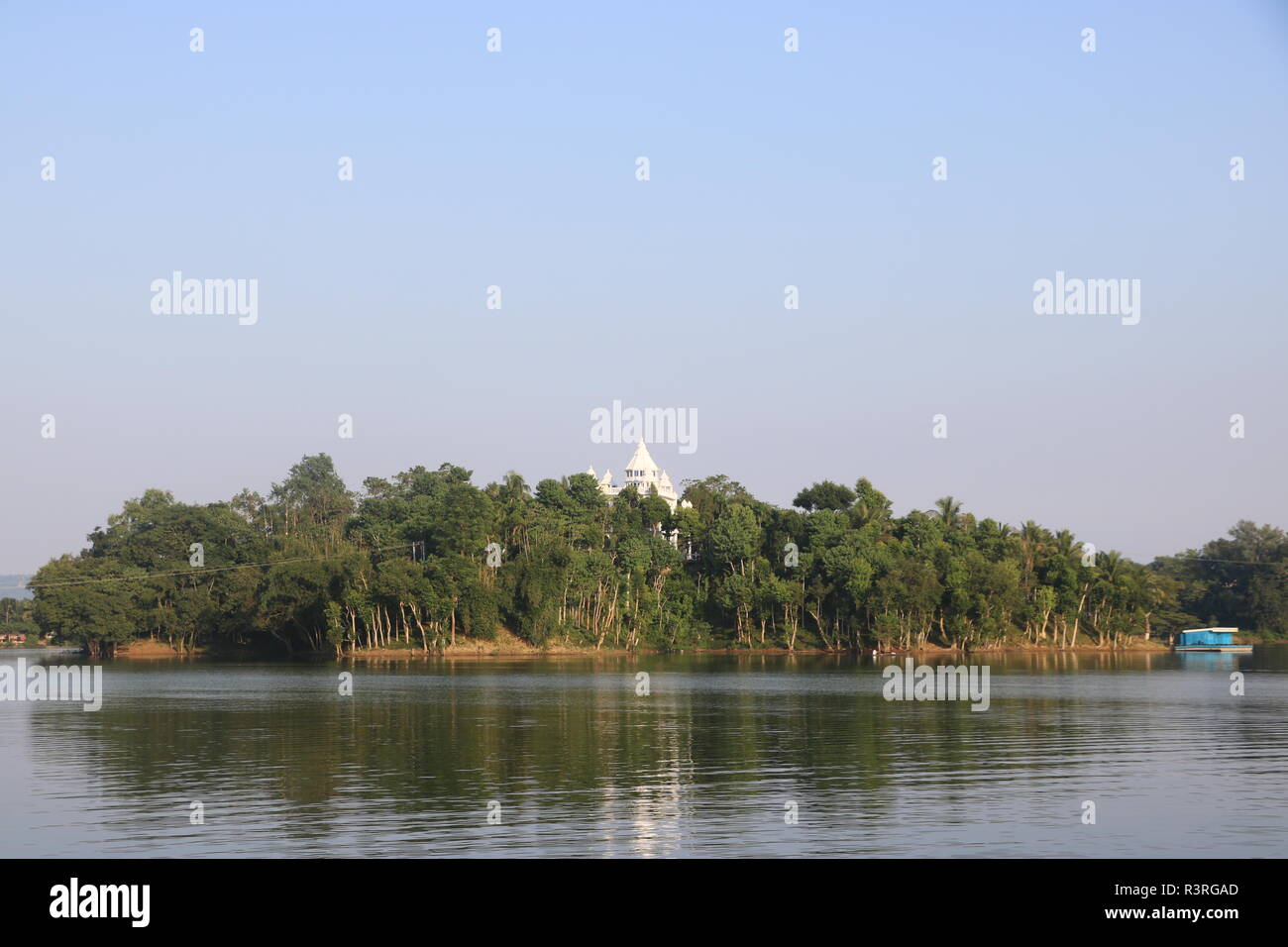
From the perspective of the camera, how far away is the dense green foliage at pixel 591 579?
119 metres

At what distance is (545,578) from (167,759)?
77.8 m

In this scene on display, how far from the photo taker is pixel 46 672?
94125 millimetres

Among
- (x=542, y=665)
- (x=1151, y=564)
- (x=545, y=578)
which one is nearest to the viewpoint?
(x=542, y=665)

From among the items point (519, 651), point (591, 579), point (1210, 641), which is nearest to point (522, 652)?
point (519, 651)

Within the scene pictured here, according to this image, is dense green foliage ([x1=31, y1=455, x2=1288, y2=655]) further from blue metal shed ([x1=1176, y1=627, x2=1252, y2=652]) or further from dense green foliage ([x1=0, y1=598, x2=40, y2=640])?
dense green foliage ([x1=0, y1=598, x2=40, y2=640])

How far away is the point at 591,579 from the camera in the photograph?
124 metres

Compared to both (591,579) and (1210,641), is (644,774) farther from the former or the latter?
(1210,641)

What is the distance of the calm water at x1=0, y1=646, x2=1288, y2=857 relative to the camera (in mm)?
28266

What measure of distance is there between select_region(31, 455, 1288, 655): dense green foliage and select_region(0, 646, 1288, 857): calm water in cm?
4474

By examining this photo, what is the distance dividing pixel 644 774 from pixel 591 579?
278 ft

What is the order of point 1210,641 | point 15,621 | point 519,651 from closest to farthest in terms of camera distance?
point 519,651 → point 1210,641 → point 15,621
